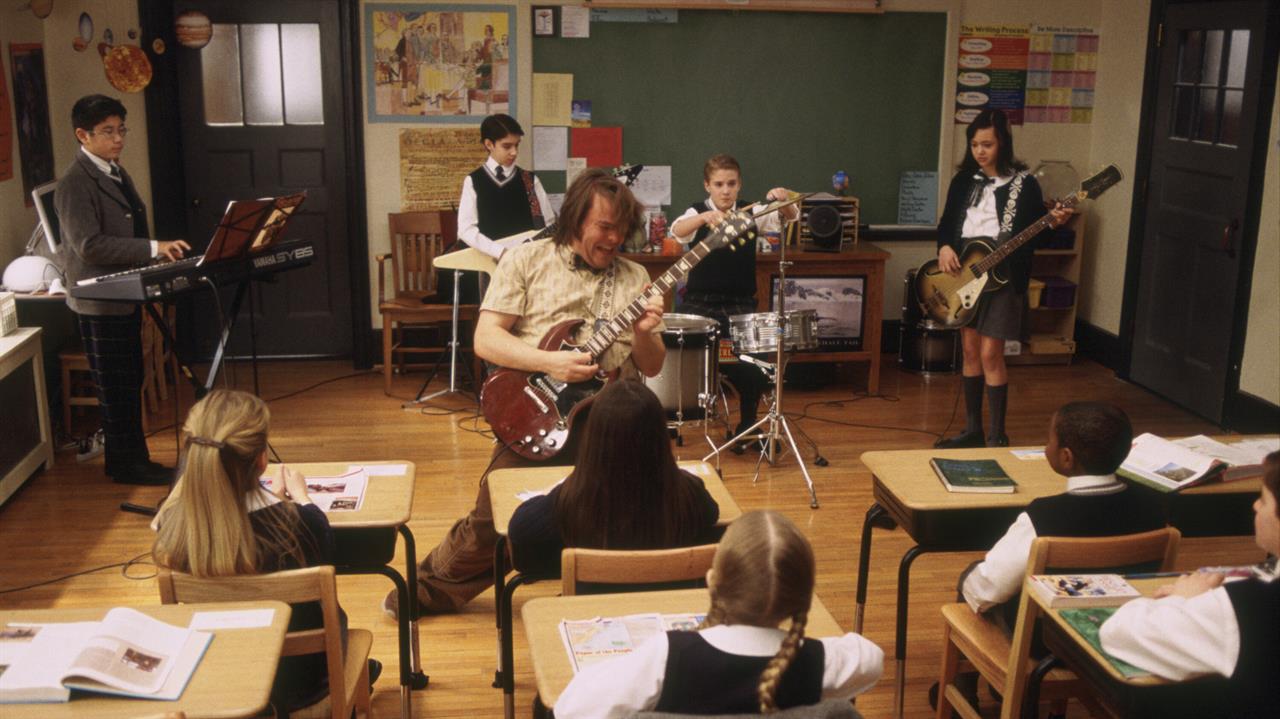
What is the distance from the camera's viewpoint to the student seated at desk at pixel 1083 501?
2.87m

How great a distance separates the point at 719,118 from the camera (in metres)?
7.39

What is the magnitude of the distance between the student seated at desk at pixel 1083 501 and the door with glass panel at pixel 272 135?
527 cm

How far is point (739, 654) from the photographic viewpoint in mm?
→ 1955

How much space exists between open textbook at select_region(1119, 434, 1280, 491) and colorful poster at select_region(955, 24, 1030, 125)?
4.21m

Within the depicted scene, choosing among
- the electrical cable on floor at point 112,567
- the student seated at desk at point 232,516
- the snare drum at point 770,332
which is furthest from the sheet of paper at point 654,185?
the student seated at desk at point 232,516

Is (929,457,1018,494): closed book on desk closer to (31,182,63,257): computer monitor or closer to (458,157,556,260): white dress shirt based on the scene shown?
(458,157,556,260): white dress shirt

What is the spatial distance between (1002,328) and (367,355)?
12.5 feet

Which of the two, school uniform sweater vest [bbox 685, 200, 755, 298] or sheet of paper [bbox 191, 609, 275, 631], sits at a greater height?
school uniform sweater vest [bbox 685, 200, 755, 298]

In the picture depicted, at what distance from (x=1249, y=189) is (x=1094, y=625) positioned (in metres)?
4.37

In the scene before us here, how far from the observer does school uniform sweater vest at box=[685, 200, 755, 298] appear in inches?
231

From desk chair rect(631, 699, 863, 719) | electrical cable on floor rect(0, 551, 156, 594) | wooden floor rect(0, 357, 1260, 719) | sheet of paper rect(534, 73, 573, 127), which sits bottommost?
electrical cable on floor rect(0, 551, 156, 594)

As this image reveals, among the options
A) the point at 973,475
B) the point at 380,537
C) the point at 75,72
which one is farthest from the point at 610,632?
the point at 75,72

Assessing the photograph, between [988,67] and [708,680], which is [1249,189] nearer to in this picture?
[988,67]

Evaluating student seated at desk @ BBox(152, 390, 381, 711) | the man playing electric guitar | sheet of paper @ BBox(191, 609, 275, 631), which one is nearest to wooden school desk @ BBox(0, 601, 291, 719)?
sheet of paper @ BBox(191, 609, 275, 631)
